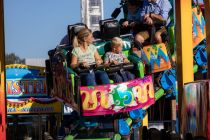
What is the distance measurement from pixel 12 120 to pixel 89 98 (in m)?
8.54

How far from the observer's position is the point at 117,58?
50.5ft

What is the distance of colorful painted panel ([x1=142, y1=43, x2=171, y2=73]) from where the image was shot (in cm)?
1725

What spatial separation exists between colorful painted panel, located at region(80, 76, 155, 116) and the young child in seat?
0.35 m

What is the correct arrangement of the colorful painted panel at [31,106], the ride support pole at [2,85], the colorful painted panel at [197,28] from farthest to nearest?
the colorful painted panel at [31,106] < the colorful painted panel at [197,28] < the ride support pole at [2,85]

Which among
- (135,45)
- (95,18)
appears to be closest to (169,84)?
(135,45)

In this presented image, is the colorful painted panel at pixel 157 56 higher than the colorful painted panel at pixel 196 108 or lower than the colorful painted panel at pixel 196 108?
higher

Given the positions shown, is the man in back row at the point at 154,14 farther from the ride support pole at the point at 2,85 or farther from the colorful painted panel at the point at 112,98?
the ride support pole at the point at 2,85

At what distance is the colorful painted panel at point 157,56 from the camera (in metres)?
17.2

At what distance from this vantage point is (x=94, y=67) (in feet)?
49.5

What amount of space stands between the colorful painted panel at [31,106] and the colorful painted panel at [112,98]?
6193 millimetres

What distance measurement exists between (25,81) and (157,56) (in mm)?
5326

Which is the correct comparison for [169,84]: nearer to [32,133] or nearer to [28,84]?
[28,84]

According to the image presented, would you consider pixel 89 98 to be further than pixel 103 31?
No

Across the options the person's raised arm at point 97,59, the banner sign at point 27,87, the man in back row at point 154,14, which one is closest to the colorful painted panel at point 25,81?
the banner sign at point 27,87
